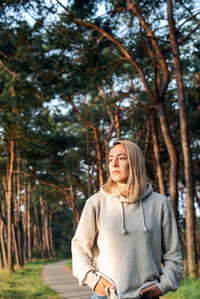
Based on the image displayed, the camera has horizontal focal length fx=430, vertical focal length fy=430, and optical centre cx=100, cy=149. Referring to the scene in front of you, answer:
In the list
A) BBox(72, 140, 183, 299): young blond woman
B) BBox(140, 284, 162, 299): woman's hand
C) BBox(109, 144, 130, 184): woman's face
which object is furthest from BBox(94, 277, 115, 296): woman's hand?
BBox(109, 144, 130, 184): woman's face

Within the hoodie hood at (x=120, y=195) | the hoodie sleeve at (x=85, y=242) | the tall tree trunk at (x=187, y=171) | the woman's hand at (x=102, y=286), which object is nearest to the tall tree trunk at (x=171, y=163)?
the tall tree trunk at (x=187, y=171)

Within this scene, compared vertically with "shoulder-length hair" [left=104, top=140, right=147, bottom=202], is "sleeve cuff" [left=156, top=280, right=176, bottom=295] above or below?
below

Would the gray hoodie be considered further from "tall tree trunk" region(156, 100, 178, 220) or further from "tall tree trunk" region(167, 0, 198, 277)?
"tall tree trunk" region(156, 100, 178, 220)

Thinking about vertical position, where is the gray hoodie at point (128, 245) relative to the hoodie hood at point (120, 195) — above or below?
below

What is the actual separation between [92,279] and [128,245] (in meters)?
0.29

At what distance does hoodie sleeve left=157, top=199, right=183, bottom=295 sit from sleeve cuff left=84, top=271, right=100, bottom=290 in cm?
39

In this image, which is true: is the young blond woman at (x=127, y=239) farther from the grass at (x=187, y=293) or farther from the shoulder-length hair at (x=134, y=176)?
the grass at (x=187, y=293)

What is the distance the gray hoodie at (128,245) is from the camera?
253 centimetres

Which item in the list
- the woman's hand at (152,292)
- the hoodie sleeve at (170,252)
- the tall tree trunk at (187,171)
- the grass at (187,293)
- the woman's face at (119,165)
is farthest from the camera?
the tall tree trunk at (187,171)

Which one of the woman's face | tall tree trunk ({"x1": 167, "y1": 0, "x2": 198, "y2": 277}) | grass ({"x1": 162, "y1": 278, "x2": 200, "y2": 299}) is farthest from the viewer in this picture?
tall tree trunk ({"x1": 167, "y1": 0, "x2": 198, "y2": 277})

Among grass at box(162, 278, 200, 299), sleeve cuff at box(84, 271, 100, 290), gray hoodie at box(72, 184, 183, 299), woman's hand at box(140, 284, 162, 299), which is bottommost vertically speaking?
grass at box(162, 278, 200, 299)

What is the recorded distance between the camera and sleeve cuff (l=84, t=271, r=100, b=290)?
2.54 m

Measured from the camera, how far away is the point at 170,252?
2.67 metres

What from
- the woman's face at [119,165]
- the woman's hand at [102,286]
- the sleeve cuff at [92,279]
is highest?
the woman's face at [119,165]
